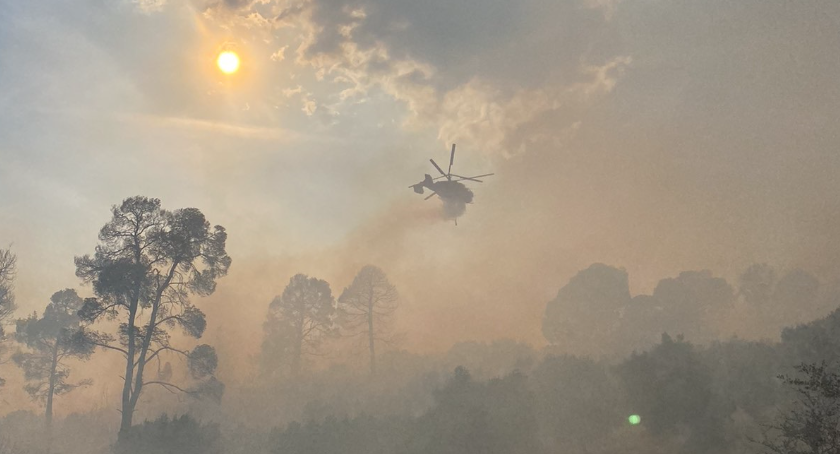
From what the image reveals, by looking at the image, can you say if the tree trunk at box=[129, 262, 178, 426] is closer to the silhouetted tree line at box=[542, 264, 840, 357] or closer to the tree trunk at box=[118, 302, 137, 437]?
the tree trunk at box=[118, 302, 137, 437]

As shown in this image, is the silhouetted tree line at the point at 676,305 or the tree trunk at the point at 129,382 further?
the silhouetted tree line at the point at 676,305

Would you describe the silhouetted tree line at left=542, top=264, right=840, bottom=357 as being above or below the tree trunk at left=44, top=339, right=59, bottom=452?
above

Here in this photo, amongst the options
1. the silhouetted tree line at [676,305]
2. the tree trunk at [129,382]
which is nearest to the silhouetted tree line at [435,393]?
the tree trunk at [129,382]

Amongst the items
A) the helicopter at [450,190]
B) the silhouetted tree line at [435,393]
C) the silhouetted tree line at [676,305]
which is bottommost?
the silhouetted tree line at [435,393]

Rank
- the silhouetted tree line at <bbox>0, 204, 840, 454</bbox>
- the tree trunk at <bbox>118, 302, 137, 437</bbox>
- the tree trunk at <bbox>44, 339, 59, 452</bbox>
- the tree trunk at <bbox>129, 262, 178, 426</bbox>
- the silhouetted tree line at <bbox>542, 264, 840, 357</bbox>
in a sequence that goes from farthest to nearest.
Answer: the silhouetted tree line at <bbox>542, 264, 840, 357</bbox>, the tree trunk at <bbox>44, 339, 59, 452</bbox>, the tree trunk at <bbox>129, 262, 178, 426</bbox>, the tree trunk at <bbox>118, 302, 137, 437</bbox>, the silhouetted tree line at <bbox>0, 204, 840, 454</bbox>

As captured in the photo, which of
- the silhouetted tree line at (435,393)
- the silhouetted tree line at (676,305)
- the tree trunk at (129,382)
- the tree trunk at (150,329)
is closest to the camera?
the silhouetted tree line at (435,393)

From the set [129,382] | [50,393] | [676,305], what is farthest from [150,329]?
[676,305]

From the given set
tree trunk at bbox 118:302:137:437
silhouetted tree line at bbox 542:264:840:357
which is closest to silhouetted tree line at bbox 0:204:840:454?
tree trunk at bbox 118:302:137:437

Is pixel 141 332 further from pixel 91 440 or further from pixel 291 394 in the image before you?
pixel 291 394

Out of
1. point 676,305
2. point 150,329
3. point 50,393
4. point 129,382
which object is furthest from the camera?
point 676,305

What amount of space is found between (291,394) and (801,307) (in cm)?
6116

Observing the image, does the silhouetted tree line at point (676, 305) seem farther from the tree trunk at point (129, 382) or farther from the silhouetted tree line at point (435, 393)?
the tree trunk at point (129, 382)

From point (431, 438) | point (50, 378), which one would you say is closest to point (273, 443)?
point (431, 438)

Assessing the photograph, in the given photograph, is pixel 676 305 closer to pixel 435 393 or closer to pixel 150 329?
pixel 435 393
